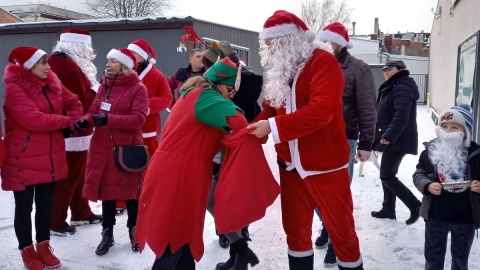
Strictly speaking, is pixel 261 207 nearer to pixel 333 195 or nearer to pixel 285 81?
pixel 333 195

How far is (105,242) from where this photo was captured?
396 centimetres

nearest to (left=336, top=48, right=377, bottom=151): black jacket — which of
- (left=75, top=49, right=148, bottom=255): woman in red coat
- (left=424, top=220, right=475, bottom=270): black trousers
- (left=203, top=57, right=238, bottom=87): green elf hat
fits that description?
(left=424, top=220, right=475, bottom=270): black trousers

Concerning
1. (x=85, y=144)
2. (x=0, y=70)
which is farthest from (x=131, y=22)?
(x=85, y=144)

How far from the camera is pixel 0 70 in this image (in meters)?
12.2

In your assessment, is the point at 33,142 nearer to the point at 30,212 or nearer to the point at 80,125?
the point at 80,125

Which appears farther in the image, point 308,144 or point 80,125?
point 80,125

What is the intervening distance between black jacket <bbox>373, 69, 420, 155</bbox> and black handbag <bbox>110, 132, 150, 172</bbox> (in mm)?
2312

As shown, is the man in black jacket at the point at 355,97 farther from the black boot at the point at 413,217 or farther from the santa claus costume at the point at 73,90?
the santa claus costume at the point at 73,90

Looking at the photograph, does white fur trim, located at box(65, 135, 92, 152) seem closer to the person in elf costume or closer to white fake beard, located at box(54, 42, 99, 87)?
white fake beard, located at box(54, 42, 99, 87)

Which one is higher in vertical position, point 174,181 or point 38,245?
point 174,181

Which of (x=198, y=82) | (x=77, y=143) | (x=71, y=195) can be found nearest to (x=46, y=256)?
(x=71, y=195)

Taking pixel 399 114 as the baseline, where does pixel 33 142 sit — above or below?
below

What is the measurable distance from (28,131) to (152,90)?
Result: 1.67 meters

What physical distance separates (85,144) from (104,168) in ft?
2.55
